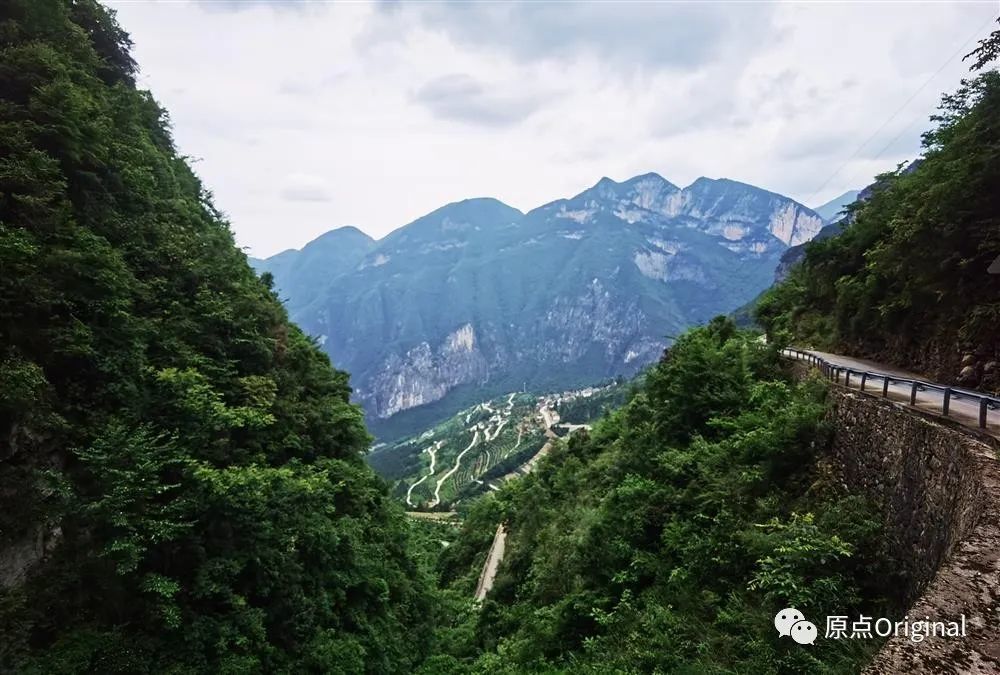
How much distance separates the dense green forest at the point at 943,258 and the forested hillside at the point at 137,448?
53.1 feet

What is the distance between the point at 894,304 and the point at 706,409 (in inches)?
242

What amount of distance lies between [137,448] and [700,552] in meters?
10.9

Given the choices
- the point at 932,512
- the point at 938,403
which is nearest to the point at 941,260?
the point at 938,403

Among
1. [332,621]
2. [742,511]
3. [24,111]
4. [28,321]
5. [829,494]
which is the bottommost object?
[332,621]

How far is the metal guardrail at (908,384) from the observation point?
693 centimetres

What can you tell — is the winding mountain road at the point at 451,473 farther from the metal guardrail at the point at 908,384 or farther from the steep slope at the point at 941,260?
the metal guardrail at the point at 908,384

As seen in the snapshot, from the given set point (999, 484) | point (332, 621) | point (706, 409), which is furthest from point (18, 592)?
point (706, 409)

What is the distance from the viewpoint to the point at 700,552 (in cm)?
965

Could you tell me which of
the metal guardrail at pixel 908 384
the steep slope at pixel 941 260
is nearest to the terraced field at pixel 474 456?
the steep slope at pixel 941 260

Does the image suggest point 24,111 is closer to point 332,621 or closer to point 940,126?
point 332,621

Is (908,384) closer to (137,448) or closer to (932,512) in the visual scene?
(932,512)

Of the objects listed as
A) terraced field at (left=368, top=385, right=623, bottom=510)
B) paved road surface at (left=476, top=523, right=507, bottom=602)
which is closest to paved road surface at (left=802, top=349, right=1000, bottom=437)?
paved road surface at (left=476, top=523, right=507, bottom=602)

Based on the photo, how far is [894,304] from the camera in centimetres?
1421

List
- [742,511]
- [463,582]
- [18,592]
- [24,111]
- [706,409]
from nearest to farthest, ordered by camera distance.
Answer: [18,592] < [742,511] < [24,111] < [706,409] < [463,582]
